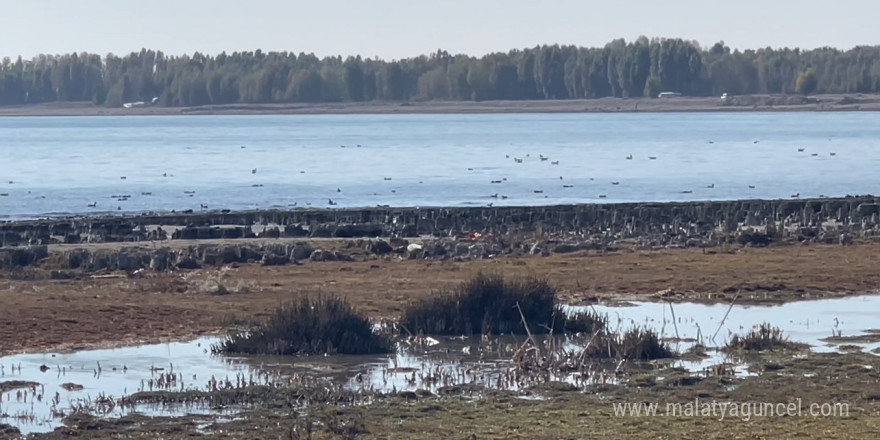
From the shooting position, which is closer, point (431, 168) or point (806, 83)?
point (431, 168)

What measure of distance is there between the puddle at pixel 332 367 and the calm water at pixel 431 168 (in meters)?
32.4

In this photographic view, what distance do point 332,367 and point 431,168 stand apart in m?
63.9

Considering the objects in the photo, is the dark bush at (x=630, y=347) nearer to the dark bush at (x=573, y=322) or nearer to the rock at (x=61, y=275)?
the dark bush at (x=573, y=322)

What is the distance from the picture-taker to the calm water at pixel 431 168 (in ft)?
186

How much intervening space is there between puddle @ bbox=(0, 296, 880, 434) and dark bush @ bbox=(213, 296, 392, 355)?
26 cm

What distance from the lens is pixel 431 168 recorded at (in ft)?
261

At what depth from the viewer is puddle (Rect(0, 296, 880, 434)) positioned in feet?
44.4

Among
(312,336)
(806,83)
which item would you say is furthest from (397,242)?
(806,83)

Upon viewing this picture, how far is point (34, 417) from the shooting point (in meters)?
12.7

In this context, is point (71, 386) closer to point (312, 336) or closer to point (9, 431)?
point (9, 431)

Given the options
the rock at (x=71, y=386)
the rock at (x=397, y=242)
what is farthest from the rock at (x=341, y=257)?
the rock at (x=71, y=386)

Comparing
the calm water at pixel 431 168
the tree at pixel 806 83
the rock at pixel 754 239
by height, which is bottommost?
the calm water at pixel 431 168

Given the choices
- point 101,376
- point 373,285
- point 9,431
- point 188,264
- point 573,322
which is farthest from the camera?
point 188,264

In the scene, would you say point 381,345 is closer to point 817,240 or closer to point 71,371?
point 71,371
